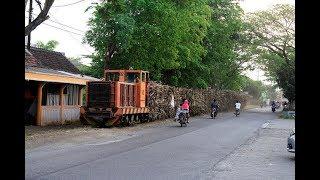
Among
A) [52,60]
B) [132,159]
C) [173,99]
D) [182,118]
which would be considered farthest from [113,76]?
[132,159]

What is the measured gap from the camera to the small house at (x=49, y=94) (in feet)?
72.4

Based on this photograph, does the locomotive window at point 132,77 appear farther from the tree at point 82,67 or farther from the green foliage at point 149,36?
the tree at point 82,67

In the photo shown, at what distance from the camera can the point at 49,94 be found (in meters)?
24.7

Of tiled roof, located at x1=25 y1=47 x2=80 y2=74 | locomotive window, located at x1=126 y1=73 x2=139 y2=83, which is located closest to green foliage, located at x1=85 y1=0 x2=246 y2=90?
locomotive window, located at x1=126 y1=73 x2=139 y2=83

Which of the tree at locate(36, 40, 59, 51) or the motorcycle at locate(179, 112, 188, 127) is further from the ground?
the tree at locate(36, 40, 59, 51)

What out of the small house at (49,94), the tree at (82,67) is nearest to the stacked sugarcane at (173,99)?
the small house at (49,94)

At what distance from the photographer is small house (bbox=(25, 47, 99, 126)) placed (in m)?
22.1

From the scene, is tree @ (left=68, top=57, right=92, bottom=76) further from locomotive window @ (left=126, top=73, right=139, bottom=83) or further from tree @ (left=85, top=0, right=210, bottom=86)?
locomotive window @ (left=126, top=73, right=139, bottom=83)

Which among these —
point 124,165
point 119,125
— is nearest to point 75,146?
point 124,165

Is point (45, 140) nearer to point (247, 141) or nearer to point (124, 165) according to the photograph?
point (124, 165)

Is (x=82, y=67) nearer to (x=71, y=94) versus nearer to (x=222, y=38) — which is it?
(x=222, y=38)

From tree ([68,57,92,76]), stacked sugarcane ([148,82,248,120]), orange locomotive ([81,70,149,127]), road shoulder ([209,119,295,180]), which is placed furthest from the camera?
tree ([68,57,92,76])
